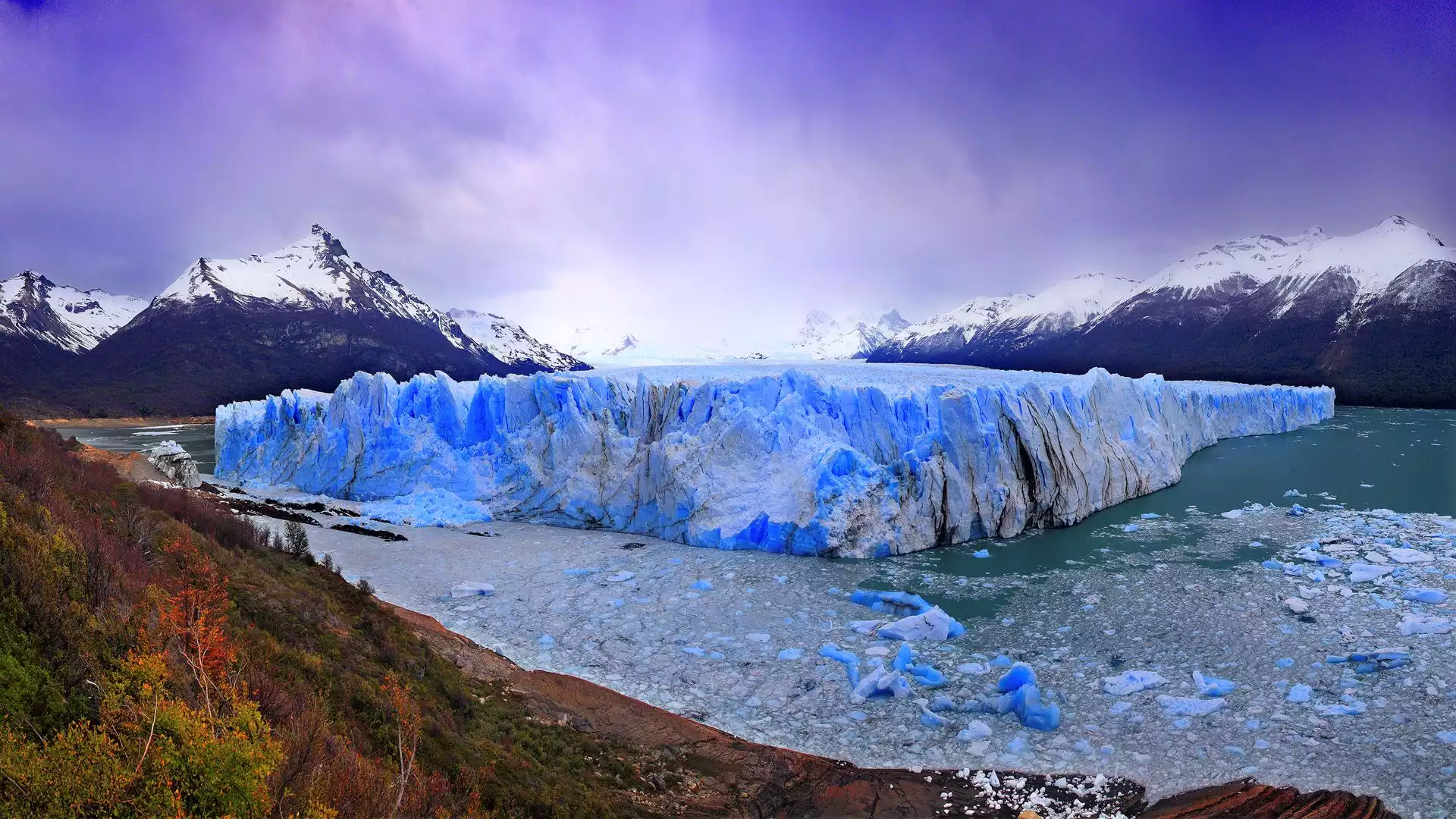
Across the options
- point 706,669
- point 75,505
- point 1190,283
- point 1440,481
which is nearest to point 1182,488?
point 1440,481

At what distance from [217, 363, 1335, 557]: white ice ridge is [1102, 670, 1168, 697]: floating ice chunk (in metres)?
6.14

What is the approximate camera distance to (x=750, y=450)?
51.8 feet

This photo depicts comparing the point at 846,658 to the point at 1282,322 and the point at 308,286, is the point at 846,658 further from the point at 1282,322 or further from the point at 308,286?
the point at 308,286

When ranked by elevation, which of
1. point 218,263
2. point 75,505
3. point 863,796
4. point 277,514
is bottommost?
point 863,796

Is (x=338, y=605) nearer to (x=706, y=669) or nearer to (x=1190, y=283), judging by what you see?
(x=706, y=669)

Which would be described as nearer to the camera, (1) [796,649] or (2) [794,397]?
(1) [796,649]

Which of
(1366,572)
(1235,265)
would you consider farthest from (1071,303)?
(1366,572)

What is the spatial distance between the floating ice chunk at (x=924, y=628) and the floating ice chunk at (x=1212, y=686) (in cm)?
288

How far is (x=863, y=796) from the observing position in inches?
242

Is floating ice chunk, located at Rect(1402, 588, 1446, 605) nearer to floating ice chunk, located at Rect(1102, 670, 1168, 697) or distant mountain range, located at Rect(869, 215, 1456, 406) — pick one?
floating ice chunk, located at Rect(1102, 670, 1168, 697)

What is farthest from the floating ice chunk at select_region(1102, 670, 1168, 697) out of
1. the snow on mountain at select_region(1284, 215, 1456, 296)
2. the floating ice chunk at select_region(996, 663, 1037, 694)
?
the snow on mountain at select_region(1284, 215, 1456, 296)

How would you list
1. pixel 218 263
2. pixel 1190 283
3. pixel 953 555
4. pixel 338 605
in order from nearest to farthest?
pixel 338 605 → pixel 953 555 → pixel 218 263 → pixel 1190 283

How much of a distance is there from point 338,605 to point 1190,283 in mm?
114898

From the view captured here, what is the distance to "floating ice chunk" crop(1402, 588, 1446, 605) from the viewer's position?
380 inches
